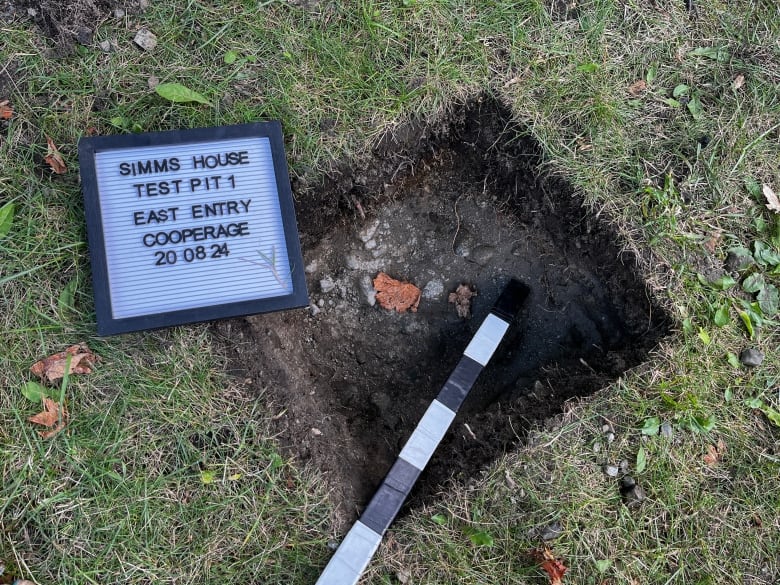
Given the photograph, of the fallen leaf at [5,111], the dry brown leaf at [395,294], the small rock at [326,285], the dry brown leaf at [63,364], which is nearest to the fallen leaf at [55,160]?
the fallen leaf at [5,111]

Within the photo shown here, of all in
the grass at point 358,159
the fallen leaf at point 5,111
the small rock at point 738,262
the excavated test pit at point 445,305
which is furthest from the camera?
the small rock at point 738,262

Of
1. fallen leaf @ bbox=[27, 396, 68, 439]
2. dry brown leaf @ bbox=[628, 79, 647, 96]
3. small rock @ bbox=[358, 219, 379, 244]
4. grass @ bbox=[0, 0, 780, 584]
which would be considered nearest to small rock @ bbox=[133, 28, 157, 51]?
grass @ bbox=[0, 0, 780, 584]

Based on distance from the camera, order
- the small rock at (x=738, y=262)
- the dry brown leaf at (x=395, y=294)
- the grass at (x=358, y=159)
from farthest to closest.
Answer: the dry brown leaf at (x=395, y=294), the small rock at (x=738, y=262), the grass at (x=358, y=159)

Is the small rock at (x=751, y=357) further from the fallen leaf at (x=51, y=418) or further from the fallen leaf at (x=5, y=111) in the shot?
the fallen leaf at (x=5, y=111)

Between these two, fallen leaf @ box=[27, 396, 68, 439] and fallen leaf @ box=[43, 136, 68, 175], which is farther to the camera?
fallen leaf @ box=[43, 136, 68, 175]

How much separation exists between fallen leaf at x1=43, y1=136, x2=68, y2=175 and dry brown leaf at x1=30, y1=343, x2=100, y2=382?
0.63 metres

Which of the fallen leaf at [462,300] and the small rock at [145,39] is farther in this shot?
the fallen leaf at [462,300]

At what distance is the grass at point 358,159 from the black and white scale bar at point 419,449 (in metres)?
0.08

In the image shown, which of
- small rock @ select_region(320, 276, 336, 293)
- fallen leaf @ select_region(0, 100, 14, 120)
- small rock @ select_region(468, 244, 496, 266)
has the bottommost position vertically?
small rock @ select_region(320, 276, 336, 293)

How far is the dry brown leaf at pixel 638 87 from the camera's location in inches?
91.4

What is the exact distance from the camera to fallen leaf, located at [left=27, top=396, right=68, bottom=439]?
6.15 ft

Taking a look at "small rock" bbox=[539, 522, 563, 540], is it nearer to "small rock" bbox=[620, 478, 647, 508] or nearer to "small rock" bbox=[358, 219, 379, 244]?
"small rock" bbox=[620, 478, 647, 508]

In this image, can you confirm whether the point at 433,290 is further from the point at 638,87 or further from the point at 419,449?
the point at 638,87

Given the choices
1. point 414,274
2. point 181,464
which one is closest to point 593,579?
point 414,274
